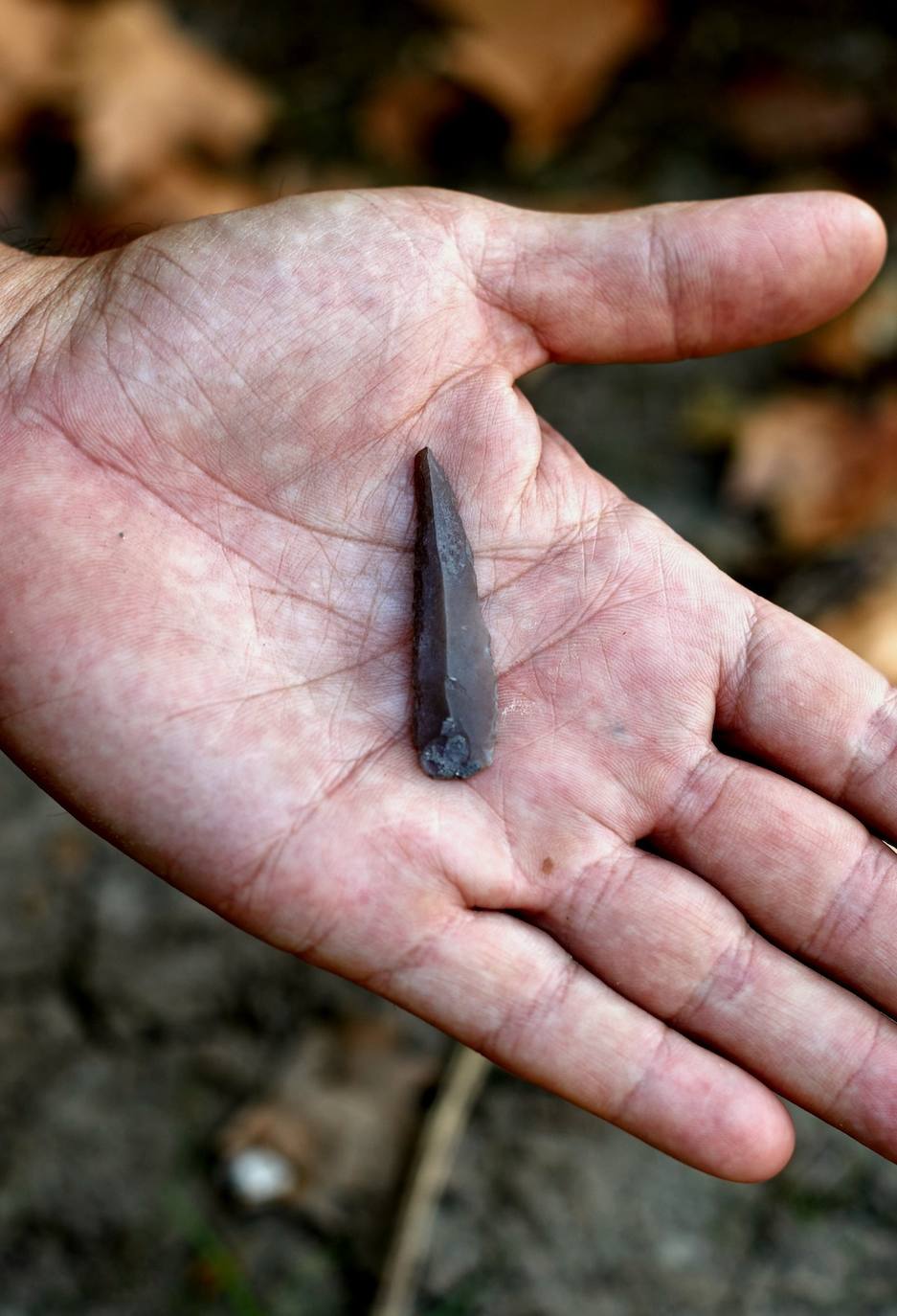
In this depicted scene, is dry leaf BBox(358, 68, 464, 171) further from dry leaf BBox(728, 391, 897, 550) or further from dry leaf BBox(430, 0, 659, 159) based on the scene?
dry leaf BBox(728, 391, 897, 550)

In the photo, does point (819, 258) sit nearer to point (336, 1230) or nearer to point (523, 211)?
point (523, 211)

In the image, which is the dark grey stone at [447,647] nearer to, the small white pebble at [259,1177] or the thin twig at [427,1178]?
the thin twig at [427,1178]

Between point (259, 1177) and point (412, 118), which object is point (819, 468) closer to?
point (412, 118)

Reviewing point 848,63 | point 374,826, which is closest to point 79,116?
point 848,63

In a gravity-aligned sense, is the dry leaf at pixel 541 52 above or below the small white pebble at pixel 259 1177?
above

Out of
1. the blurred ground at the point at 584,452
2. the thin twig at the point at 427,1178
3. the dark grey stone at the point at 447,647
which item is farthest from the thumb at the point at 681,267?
the thin twig at the point at 427,1178

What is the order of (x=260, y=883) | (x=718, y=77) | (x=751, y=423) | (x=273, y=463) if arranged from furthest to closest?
(x=718, y=77)
(x=751, y=423)
(x=273, y=463)
(x=260, y=883)

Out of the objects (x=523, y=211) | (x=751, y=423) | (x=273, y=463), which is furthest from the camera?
(x=751, y=423)
